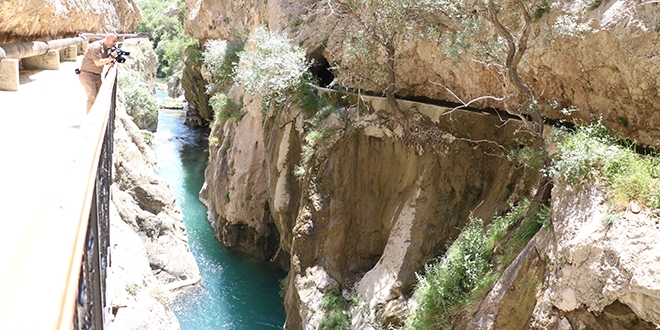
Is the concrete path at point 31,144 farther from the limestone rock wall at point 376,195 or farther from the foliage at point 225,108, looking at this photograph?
the foliage at point 225,108

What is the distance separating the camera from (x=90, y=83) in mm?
7699

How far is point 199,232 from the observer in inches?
824

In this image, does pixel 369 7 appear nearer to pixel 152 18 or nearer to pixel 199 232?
pixel 199 232

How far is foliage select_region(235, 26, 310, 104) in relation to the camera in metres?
14.5

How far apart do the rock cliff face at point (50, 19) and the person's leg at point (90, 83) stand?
3.17 meters

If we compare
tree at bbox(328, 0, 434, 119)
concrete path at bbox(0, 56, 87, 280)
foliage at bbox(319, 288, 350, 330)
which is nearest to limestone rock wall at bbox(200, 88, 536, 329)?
foliage at bbox(319, 288, 350, 330)

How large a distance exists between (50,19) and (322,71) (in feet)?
27.8

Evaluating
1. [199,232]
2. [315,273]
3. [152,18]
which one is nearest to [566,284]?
[315,273]

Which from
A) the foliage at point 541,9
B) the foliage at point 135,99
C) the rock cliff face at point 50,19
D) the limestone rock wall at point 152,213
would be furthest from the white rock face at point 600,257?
the foliage at point 135,99

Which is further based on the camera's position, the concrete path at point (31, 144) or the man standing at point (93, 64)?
the man standing at point (93, 64)

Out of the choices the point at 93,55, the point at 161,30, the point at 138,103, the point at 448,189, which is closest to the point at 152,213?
the point at 93,55

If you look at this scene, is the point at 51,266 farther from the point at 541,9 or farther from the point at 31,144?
the point at 541,9

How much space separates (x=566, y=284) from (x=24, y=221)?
246 inches

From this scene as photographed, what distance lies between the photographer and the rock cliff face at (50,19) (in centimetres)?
986
